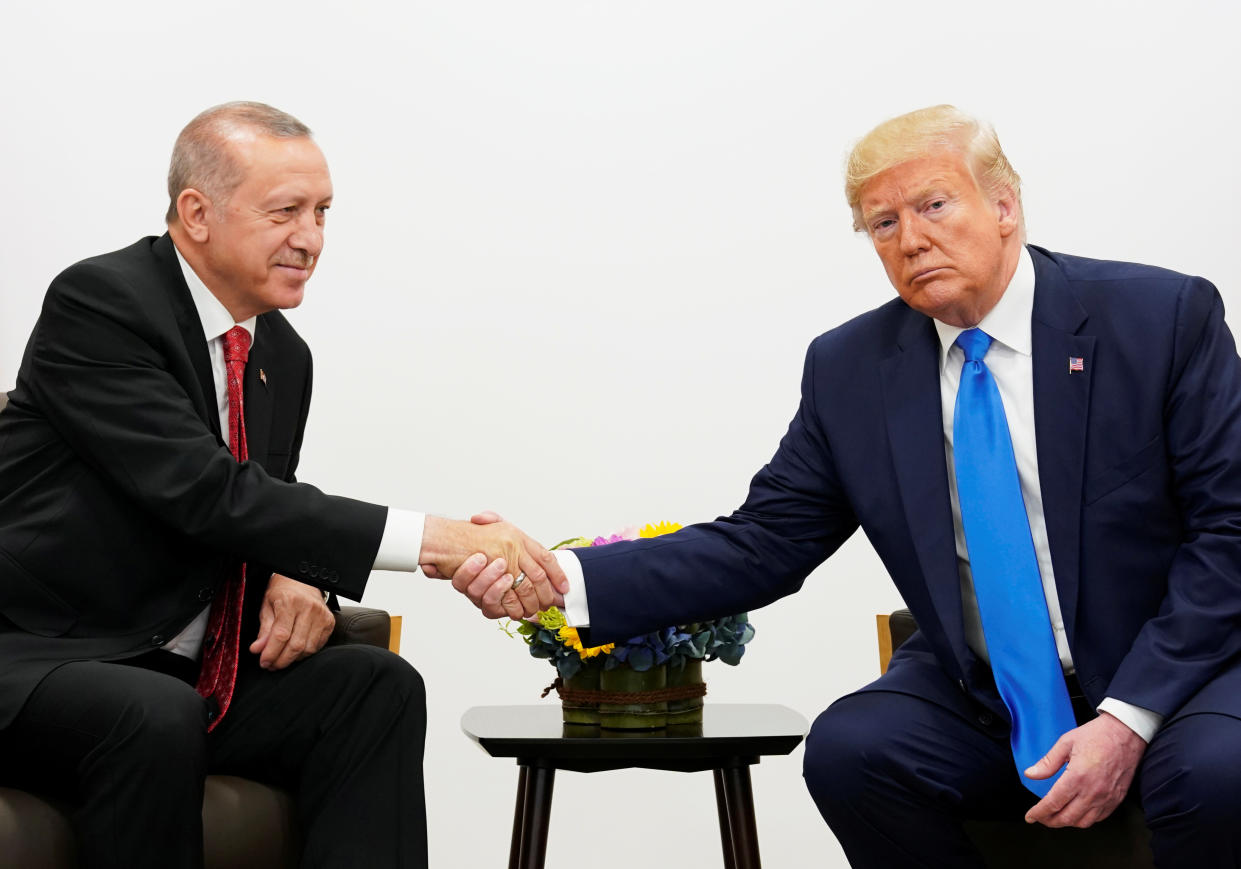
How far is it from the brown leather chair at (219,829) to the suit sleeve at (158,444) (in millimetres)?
345

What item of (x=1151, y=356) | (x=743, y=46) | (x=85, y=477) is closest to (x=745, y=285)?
(x=743, y=46)

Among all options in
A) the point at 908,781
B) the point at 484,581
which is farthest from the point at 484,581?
the point at 908,781

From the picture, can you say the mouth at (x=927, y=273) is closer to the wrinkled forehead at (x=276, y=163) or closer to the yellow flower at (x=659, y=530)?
the yellow flower at (x=659, y=530)

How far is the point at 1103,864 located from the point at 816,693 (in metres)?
1.66

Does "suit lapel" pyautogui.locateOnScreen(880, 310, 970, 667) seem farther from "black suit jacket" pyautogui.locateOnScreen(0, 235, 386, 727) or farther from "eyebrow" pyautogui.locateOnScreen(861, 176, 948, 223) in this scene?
"black suit jacket" pyautogui.locateOnScreen(0, 235, 386, 727)

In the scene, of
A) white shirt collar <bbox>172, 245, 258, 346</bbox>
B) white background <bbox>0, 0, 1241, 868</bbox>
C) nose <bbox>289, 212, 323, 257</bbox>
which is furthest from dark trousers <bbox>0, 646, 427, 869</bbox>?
white background <bbox>0, 0, 1241, 868</bbox>

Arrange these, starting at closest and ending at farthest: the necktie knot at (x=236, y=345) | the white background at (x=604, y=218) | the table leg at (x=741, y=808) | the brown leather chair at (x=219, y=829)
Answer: the brown leather chair at (x=219, y=829) → the necktie knot at (x=236, y=345) → the table leg at (x=741, y=808) → the white background at (x=604, y=218)

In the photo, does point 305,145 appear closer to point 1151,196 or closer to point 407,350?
point 407,350

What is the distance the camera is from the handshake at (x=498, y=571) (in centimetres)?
246

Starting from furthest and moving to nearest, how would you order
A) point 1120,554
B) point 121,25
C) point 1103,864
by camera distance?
1. point 121,25
2. point 1120,554
3. point 1103,864

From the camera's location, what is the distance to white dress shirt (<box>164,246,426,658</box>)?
2301 mm

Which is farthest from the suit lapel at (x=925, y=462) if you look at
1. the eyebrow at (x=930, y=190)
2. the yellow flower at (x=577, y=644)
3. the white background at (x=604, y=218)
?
the white background at (x=604, y=218)

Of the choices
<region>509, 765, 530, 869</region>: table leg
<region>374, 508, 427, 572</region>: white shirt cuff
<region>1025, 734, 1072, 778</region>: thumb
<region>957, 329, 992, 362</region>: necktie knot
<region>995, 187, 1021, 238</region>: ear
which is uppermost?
<region>995, 187, 1021, 238</region>: ear

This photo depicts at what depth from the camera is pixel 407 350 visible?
362 cm
